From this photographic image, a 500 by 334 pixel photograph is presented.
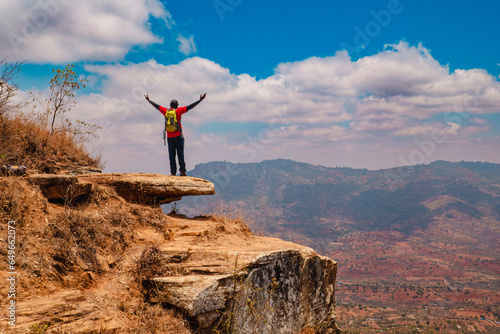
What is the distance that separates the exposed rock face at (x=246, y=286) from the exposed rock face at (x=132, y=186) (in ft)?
5.37

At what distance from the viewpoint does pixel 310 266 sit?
1032cm

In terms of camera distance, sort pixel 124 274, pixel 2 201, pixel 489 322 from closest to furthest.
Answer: pixel 2 201
pixel 124 274
pixel 489 322

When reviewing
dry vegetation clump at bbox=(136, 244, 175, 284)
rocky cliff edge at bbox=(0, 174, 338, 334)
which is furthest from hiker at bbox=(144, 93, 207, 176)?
dry vegetation clump at bbox=(136, 244, 175, 284)

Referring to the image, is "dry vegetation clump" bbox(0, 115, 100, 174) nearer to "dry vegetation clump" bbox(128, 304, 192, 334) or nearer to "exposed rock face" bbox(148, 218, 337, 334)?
"exposed rock face" bbox(148, 218, 337, 334)

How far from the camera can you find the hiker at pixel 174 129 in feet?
40.9

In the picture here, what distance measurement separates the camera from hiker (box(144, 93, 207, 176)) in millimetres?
12469

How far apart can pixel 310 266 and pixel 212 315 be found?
14.5 feet

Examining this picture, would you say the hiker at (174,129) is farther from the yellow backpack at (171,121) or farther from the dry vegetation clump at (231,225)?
the dry vegetation clump at (231,225)

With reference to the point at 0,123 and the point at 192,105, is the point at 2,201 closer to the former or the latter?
the point at 0,123

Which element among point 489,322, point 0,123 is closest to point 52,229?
point 0,123

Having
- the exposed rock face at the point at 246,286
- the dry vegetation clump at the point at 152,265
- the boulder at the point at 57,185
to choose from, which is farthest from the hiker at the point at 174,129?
the dry vegetation clump at the point at 152,265

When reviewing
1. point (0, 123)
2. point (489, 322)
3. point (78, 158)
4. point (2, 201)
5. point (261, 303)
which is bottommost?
point (489, 322)

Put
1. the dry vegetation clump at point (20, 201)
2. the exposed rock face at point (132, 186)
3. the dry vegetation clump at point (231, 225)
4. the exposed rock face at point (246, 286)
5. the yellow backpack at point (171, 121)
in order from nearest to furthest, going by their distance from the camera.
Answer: the dry vegetation clump at point (20, 201) → the exposed rock face at point (246, 286) → the exposed rock face at point (132, 186) → the dry vegetation clump at point (231, 225) → the yellow backpack at point (171, 121)

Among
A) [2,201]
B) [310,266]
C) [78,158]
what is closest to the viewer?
[2,201]
